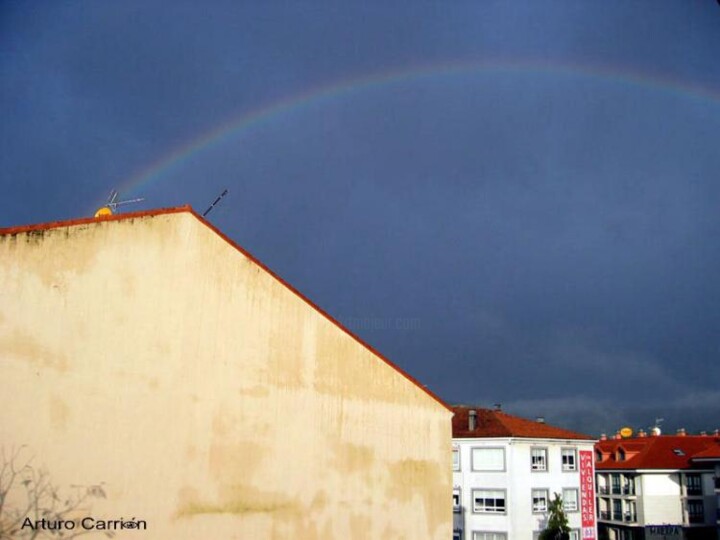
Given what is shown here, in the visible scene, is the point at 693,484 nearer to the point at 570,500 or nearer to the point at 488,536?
the point at 570,500

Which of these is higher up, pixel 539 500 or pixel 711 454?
pixel 711 454

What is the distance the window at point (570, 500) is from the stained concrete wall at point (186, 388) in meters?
40.7

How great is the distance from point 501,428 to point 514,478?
4.25 metres

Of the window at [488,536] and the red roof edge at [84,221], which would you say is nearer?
the red roof edge at [84,221]

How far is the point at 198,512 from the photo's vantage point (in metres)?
18.4

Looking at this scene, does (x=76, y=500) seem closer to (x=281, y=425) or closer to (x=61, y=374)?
(x=61, y=374)

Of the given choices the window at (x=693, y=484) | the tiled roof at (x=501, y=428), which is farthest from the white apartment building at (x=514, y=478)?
the window at (x=693, y=484)

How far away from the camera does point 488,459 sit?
189 feet

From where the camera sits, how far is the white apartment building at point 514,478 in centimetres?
5556

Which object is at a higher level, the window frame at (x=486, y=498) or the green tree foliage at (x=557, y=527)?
the window frame at (x=486, y=498)

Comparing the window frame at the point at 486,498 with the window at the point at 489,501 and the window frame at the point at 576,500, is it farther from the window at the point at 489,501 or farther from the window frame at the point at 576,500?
the window frame at the point at 576,500

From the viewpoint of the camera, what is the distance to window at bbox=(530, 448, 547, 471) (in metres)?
57.9

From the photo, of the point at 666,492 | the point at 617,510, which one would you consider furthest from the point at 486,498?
the point at 617,510

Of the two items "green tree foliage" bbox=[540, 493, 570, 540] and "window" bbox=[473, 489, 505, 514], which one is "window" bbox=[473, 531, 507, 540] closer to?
"window" bbox=[473, 489, 505, 514]
